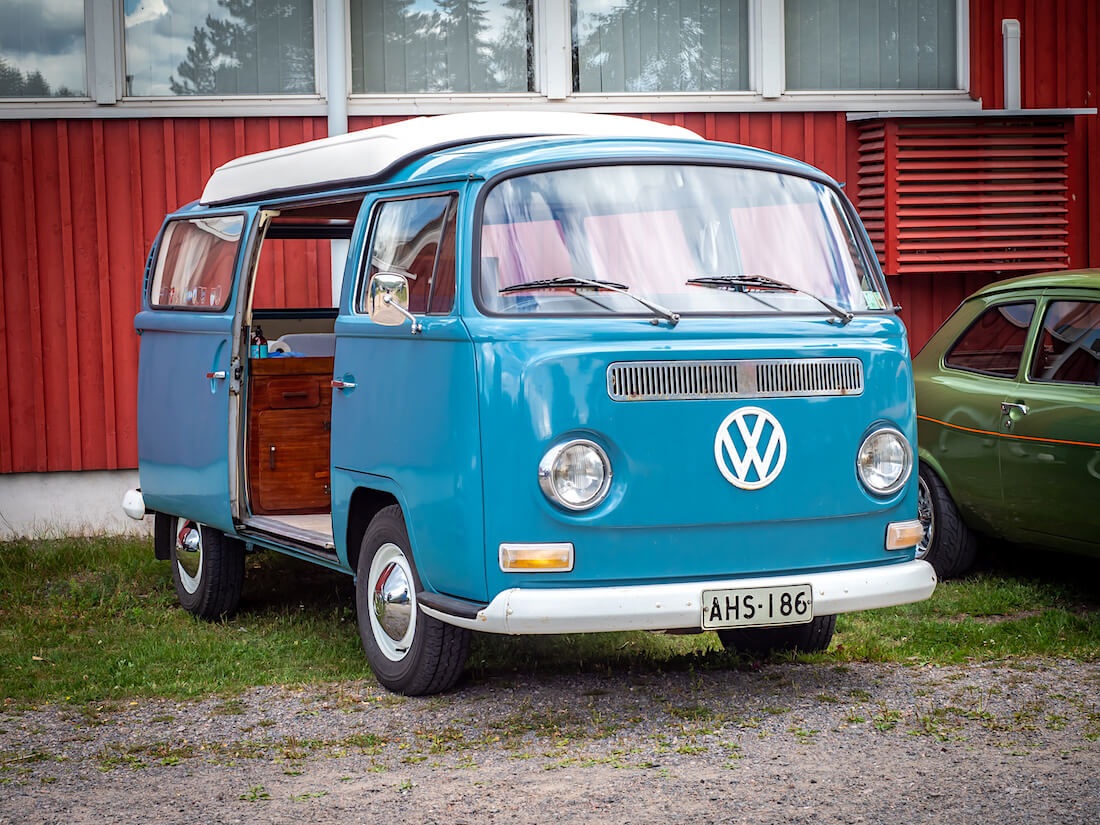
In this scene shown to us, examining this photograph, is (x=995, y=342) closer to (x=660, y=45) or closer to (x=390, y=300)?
(x=390, y=300)

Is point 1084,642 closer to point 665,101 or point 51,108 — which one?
point 665,101

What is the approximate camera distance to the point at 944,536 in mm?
8227

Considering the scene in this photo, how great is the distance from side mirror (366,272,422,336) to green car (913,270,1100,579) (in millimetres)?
3549

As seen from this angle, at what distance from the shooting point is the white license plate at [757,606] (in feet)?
17.1

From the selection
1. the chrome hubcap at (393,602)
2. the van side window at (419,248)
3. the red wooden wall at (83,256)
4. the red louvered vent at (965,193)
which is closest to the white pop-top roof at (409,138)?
the van side window at (419,248)

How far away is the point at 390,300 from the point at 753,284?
144 centimetres

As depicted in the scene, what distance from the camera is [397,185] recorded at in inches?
240

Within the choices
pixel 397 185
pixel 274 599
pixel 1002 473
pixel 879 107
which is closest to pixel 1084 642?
pixel 1002 473

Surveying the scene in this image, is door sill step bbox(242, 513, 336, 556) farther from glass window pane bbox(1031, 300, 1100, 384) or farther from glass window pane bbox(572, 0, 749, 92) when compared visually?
glass window pane bbox(572, 0, 749, 92)

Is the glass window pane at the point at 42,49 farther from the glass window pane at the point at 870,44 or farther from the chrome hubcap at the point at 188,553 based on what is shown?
the glass window pane at the point at 870,44

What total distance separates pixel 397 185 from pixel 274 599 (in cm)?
314

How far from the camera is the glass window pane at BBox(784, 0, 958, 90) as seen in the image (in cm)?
1131

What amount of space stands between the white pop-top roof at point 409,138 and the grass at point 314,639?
222cm

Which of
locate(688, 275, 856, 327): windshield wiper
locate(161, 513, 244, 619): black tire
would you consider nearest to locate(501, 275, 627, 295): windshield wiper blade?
locate(688, 275, 856, 327): windshield wiper
